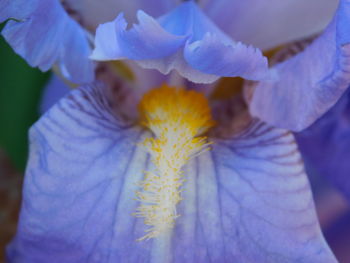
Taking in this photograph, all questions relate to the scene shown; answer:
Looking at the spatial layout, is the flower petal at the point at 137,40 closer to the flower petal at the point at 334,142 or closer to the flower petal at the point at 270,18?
the flower petal at the point at 270,18

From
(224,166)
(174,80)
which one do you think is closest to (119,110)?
(174,80)

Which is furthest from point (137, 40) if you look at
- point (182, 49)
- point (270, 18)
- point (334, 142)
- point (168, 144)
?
point (334, 142)

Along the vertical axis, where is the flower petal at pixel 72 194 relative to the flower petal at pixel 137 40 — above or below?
below

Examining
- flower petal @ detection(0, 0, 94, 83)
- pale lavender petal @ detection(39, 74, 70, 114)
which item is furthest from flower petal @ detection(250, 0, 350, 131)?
pale lavender petal @ detection(39, 74, 70, 114)

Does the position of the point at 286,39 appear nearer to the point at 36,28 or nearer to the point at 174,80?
the point at 174,80

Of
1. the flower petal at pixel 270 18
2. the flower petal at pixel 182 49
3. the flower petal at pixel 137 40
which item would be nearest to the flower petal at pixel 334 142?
the flower petal at pixel 270 18

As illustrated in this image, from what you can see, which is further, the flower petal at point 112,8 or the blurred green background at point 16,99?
the blurred green background at point 16,99

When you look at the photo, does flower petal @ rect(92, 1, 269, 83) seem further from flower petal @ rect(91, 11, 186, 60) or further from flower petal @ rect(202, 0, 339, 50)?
flower petal @ rect(202, 0, 339, 50)
